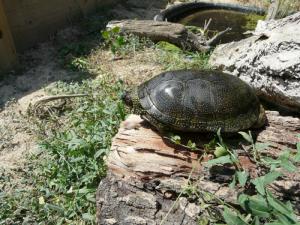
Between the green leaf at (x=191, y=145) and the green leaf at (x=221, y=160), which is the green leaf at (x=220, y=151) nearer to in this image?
the green leaf at (x=221, y=160)

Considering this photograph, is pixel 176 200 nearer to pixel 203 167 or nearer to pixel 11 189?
pixel 203 167

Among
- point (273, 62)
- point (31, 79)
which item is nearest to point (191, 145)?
point (273, 62)

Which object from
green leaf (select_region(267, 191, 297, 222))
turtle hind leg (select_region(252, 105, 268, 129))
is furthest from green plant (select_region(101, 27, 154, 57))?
green leaf (select_region(267, 191, 297, 222))

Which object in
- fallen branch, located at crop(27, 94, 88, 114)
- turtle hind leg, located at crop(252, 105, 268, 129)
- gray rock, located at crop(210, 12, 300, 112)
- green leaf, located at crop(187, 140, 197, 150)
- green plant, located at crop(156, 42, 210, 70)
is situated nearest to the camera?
green leaf, located at crop(187, 140, 197, 150)

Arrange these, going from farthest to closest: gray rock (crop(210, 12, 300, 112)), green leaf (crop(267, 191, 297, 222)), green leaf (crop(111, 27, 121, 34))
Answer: green leaf (crop(111, 27, 121, 34)) → gray rock (crop(210, 12, 300, 112)) → green leaf (crop(267, 191, 297, 222))

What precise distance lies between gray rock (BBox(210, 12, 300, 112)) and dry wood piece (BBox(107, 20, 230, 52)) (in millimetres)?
1312

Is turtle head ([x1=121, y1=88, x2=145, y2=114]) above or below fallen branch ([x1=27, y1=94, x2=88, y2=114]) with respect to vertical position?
above

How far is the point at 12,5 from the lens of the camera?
575cm

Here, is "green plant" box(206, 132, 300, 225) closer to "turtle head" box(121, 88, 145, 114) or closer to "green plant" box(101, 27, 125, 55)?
"turtle head" box(121, 88, 145, 114)

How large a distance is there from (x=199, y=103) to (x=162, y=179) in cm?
66

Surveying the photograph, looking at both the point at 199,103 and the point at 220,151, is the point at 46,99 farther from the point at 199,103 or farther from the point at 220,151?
the point at 220,151

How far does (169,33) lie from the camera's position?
5.89 meters

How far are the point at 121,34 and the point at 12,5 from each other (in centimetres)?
161

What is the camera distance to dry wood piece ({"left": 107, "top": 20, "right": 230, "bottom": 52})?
585cm
